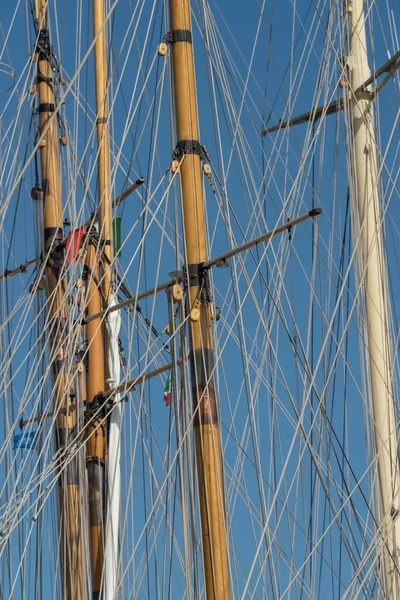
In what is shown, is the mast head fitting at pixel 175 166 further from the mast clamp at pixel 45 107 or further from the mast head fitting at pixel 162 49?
the mast clamp at pixel 45 107

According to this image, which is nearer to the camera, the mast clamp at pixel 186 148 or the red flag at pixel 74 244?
the mast clamp at pixel 186 148

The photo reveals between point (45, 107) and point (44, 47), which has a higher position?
point (44, 47)

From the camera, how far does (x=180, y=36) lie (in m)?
20.8

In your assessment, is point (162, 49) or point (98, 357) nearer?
point (162, 49)

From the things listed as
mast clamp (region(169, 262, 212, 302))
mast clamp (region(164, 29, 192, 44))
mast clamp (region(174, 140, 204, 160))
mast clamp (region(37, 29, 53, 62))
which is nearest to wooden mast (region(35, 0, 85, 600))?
mast clamp (region(37, 29, 53, 62))

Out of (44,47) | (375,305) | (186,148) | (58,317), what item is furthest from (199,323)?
(44,47)

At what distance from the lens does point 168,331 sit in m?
19.8

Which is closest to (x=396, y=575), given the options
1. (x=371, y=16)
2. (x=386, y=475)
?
(x=386, y=475)

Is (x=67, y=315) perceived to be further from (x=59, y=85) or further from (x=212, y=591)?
(x=212, y=591)

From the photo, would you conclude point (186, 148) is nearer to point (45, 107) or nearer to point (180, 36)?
point (180, 36)

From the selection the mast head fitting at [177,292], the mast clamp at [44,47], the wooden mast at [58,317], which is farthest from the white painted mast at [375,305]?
the mast clamp at [44,47]

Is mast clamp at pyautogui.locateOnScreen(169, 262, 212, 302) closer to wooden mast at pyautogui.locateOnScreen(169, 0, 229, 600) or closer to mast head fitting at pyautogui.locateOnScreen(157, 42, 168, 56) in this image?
wooden mast at pyautogui.locateOnScreen(169, 0, 229, 600)

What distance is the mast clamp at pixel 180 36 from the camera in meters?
20.8

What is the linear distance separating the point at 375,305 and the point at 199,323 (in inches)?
144
